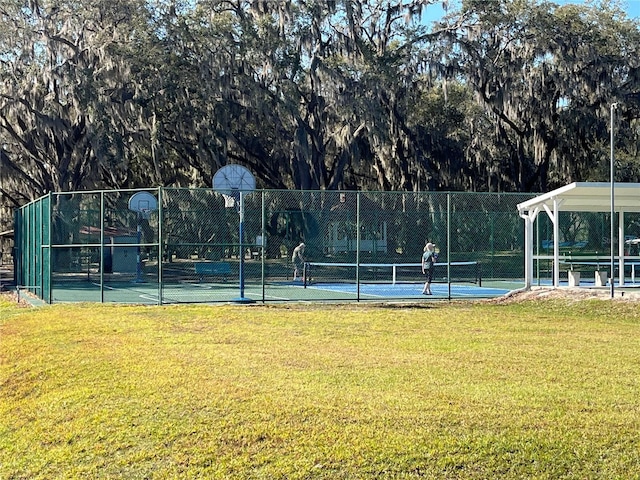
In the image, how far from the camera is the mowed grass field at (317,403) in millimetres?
5371

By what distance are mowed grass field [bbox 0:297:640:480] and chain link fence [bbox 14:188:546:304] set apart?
10899 mm

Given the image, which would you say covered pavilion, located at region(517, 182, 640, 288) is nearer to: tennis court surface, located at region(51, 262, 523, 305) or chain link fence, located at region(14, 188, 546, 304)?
tennis court surface, located at region(51, 262, 523, 305)

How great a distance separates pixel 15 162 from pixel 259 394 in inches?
1294

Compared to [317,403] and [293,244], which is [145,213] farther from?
[317,403]

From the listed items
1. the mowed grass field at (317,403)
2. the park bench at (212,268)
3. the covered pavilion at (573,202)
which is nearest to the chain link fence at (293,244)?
the park bench at (212,268)

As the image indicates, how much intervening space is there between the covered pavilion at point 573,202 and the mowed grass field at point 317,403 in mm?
5678

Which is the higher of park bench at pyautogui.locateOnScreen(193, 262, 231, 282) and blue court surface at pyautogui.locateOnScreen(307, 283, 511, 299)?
park bench at pyautogui.locateOnScreen(193, 262, 231, 282)

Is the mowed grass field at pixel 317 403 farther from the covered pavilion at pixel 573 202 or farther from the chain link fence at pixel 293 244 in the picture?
the chain link fence at pixel 293 244

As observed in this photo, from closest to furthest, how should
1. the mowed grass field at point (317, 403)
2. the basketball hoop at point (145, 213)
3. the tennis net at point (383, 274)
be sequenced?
the mowed grass field at point (317, 403) → the basketball hoop at point (145, 213) → the tennis net at point (383, 274)

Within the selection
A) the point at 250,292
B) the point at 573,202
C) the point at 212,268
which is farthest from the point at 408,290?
the point at 212,268

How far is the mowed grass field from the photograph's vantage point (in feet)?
17.6

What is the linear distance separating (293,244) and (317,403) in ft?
63.1

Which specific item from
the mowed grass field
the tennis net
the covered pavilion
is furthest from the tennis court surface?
the mowed grass field

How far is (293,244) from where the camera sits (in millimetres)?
25922
